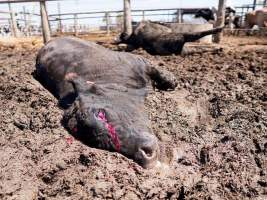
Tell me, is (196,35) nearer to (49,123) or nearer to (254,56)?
(254,56)

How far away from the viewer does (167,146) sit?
3154 mm

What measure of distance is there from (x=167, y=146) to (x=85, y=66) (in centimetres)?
144

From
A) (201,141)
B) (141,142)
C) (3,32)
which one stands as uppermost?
(141,142)

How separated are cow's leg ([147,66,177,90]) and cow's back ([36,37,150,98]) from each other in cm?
13

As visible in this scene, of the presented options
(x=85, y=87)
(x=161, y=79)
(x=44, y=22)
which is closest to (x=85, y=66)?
(x=85, y=87)

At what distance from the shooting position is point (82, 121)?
119 inches

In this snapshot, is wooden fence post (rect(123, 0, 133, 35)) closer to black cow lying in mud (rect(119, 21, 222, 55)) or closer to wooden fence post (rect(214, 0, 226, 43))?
black cow lying in mud (rect(119, 21, 222, 55))

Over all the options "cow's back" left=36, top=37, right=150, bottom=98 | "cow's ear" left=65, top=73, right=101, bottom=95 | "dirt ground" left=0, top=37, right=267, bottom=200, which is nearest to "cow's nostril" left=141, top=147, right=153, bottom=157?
"dirt ground" left=0, top=37, right=267, bottom=200

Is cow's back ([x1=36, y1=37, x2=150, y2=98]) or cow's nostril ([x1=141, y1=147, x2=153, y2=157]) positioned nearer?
cow's nostril ([x1=141, y1=147, x2=153, y2=157])

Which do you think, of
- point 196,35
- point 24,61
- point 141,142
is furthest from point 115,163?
point 196,35

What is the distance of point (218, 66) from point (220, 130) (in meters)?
2.19

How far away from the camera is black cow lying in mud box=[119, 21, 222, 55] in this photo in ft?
22.7

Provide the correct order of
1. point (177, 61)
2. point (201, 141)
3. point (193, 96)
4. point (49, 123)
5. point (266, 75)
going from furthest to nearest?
point (177, 61)
point (266, 75)
point (193, 96)
point (49, 123)
point (201, 141)

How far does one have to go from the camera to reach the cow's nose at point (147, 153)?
2.73 meters
